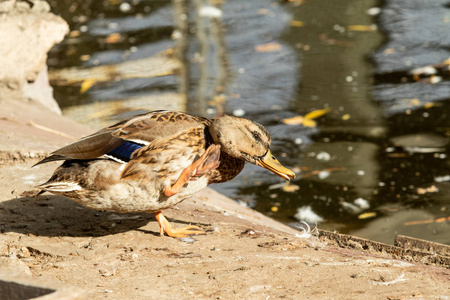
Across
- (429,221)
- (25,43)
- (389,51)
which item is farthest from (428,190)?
(25,43)

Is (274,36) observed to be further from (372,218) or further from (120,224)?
(120,224)

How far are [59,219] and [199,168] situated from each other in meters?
1.08

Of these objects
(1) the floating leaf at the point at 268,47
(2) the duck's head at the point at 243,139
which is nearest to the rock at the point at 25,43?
(1) the floating leaf at the point at 268,47

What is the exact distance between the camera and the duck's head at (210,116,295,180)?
3803 mm

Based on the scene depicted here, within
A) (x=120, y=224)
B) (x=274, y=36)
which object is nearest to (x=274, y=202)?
(x=120, y=224)

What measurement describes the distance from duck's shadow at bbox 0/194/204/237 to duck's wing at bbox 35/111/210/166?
20.8 inches

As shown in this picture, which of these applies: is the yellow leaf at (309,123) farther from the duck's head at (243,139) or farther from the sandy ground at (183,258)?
the duck's head at (243,139)

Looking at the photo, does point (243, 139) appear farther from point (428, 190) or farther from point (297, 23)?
point (297, 23)

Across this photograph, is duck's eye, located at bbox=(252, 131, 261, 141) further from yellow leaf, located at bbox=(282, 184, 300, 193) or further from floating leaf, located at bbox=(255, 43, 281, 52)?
floating leaf, located at bbox=(255, 43, 281, 52)

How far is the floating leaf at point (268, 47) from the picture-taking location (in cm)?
920

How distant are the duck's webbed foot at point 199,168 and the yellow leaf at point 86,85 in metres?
4.86

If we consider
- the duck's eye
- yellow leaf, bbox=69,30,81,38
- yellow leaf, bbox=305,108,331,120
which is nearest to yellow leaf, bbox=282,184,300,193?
yellow leaf, bbox=305,108,331,120

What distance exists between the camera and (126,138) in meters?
3.73

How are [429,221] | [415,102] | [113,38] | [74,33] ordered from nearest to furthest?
[429,221]
[415,102]
[113,38]
[74,33]
